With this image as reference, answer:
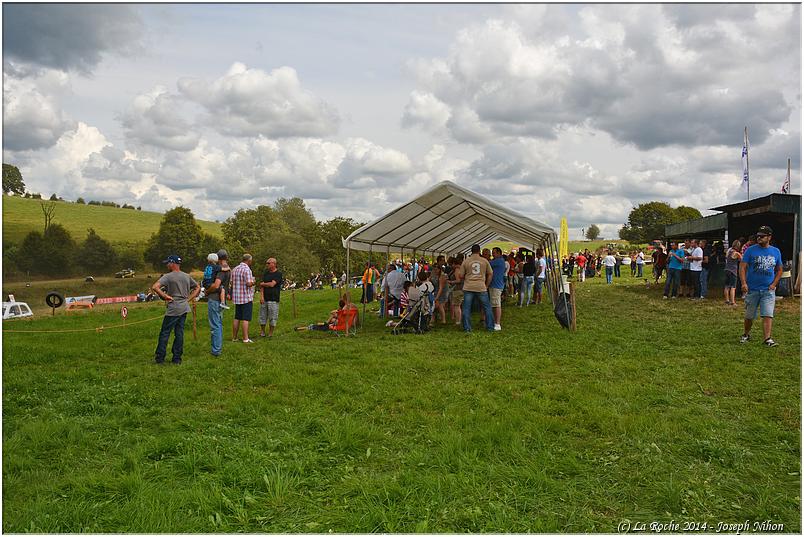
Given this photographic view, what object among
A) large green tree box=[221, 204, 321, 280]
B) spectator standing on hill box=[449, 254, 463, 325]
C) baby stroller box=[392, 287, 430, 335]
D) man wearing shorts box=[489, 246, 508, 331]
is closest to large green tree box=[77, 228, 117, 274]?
large green tree box=[221, 204, 321, 280]

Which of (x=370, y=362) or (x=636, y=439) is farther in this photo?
(x=370, y=362)

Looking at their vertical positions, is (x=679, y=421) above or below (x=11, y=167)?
below

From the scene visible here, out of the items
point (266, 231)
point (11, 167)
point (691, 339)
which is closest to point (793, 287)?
point (691, 339)

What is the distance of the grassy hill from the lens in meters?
63.2

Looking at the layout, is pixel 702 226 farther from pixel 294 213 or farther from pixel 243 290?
pixel 294 213

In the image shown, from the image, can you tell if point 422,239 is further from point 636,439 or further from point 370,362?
point 636,439

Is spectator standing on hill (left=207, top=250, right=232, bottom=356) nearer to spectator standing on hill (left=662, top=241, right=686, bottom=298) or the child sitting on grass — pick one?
the child sitting on grass

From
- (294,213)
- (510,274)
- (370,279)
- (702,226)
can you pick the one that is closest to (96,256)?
(294,213)

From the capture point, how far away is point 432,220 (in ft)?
46.3

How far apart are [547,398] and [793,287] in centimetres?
1317

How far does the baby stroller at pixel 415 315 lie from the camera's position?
1150 centimetres

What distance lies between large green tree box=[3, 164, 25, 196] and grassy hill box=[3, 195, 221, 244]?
13.3 ft

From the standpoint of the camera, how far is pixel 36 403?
6.36m

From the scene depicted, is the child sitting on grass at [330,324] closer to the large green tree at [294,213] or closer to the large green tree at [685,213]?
the large green tree at [294,213]
